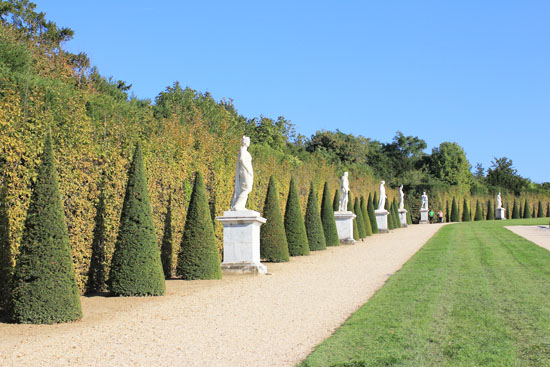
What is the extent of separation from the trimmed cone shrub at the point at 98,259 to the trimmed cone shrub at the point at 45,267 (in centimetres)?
353

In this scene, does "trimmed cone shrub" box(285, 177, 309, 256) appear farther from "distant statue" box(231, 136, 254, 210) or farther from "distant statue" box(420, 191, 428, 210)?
"distant statue" box(420, 191, 428, 210)

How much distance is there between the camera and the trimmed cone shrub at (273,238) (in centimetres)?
1773

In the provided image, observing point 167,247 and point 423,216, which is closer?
point 167,247

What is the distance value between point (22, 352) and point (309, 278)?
7.92m

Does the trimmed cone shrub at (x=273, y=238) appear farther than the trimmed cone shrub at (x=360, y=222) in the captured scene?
No

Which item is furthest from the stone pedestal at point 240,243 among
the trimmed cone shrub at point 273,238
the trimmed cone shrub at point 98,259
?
the trimmed cone shrub at point 98,259

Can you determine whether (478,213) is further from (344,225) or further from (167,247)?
(167,247)

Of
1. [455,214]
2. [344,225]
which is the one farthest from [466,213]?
[344,225]

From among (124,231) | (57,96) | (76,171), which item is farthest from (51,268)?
(57,96)

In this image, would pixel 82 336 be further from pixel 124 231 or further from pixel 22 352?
pixel 124 231

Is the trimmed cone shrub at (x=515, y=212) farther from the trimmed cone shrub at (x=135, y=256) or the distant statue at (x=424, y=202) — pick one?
the trimmed cone shrub at (x=135, y=256)

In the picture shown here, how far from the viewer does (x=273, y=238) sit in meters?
17.9

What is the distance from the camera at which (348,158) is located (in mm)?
59031

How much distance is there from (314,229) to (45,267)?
1463 cm
